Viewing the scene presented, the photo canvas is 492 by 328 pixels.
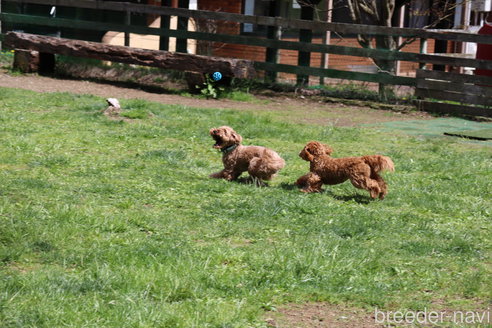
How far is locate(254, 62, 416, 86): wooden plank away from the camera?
49.4ft

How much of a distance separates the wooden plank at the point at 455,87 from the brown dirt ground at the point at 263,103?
0.60 m

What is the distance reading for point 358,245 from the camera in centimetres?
570

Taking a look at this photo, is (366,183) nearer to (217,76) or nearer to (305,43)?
(217,76)

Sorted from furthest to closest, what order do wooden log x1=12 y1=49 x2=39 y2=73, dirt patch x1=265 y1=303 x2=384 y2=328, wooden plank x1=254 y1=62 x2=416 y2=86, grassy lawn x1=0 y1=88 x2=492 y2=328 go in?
wooden log x1=12 y1=49 x2=39 y2=73
wooden plank x1=254 y1=62 x2=416 y2=86
grassy lawn x1=0 y1=88 x2=492 y2=328
dirt patch x1=265 y1=303 x2=384 y2=328

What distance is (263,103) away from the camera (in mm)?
14766

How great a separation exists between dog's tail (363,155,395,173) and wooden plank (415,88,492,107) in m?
7.85

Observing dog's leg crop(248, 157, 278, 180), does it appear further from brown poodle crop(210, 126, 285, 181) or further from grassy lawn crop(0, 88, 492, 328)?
grassy lawn crop(0, 88, 492, 328)

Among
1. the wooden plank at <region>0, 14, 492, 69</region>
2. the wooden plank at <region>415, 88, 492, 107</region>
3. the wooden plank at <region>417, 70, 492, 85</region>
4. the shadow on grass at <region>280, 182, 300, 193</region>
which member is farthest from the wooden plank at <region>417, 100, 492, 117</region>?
the shadow on grass at <region>280, 182, 300, 193</region>

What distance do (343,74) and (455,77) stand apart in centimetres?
224

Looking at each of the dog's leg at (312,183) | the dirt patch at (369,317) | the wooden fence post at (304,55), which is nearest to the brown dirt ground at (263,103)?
the wooden fence post at (304,55)

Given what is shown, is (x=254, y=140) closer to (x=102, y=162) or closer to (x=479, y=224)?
(x=102, y=162)

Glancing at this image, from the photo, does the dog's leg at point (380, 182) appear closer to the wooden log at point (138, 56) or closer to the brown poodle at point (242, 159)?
the brown poodle at point (242, 159)

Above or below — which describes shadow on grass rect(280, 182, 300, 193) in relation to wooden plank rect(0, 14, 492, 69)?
below

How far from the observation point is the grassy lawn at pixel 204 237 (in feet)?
14.5
